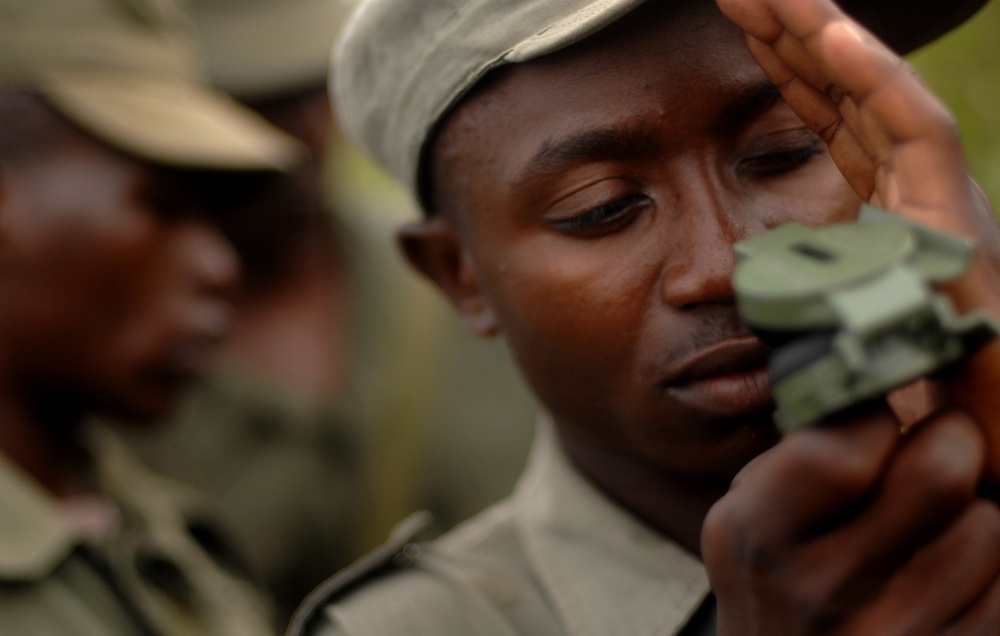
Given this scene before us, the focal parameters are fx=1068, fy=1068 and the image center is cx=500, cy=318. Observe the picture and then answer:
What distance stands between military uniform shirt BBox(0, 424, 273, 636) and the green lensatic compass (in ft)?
6.89

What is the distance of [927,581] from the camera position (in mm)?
1083

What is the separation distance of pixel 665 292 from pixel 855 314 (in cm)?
55

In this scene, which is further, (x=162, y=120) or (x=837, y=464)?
(x=162, y=120)

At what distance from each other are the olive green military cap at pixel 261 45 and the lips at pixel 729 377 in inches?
121

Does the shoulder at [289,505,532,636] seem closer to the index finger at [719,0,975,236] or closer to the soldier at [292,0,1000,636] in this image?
the soldier at [292,0,1000,636]

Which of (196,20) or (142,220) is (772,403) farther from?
(196,20)

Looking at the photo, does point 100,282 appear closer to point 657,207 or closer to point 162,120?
point 162,120

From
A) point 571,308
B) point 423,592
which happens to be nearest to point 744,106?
point 571,308

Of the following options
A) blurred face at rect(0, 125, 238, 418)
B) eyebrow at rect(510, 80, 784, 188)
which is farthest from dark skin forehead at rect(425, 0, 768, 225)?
blurred face at rect(0, 125, 238, 418)

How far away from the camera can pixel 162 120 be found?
3105 mm

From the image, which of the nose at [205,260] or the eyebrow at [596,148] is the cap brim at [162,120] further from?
the eyebrow at [596,148]

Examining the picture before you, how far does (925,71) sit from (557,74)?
2330 millimetres

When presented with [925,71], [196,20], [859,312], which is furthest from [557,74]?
[196,20]

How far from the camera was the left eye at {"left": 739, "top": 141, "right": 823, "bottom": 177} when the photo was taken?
1583mm
